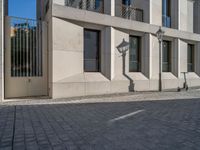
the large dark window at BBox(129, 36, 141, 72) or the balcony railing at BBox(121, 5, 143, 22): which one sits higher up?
the balcony railing at BBox(121, 5, 143, 22)

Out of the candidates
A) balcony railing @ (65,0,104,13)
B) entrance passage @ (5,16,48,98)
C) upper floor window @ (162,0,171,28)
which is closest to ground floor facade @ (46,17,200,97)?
entrance passage @ (5,16,48,98)

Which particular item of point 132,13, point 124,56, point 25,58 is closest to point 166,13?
point 132,13

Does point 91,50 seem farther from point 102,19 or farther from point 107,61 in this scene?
point 102,19

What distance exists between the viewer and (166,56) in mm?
17328

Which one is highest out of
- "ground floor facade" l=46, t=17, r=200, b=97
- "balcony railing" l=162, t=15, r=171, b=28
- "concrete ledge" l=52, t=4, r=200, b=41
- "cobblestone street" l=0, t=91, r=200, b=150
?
"balcony railing" l=162, t=15, r=171, b=28

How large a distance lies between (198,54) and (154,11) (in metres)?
6.94

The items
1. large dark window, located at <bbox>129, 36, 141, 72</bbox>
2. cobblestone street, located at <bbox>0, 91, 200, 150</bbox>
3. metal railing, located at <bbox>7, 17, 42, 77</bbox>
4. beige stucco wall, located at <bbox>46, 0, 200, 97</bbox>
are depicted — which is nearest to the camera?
cobblestone street, located at <bbox>0, 91, 200, 150</bbox>

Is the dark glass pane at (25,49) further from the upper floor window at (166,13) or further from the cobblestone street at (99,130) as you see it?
the upper floor window at (166,13)

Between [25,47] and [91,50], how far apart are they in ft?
12.7

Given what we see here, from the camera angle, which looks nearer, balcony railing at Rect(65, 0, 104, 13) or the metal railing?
the metal railing

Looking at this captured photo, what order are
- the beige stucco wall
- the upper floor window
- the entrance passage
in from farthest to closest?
the upper floor window → the beige stucco wall → the entrance passage

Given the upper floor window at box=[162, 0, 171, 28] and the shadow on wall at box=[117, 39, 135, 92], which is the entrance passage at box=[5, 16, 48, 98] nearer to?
the shadow on wall at box=[117, 39, 135, 92]

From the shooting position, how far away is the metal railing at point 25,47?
1085 centimetres

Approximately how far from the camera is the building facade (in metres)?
11.1
